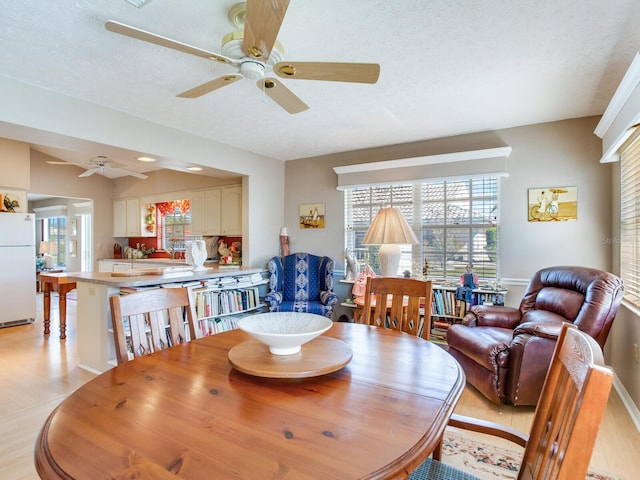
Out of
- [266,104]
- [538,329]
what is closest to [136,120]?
[266,104]

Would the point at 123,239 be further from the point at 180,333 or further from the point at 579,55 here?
the point at 579,55

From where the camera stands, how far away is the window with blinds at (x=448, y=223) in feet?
12.6

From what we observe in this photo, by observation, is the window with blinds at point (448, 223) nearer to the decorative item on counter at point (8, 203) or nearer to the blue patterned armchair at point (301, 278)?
the blue patterned armchair at point (301, 278)

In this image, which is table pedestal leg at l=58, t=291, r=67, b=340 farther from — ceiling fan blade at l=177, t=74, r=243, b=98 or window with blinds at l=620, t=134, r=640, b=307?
window with blinds at l=620, t=134, r=640, b=307

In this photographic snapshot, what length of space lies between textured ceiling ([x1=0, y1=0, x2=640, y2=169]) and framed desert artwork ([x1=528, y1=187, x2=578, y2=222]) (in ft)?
2.40

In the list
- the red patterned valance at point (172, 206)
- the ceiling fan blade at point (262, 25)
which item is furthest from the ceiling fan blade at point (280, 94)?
the red patterned valance at point (172, 206)

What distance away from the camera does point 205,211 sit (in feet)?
18.4

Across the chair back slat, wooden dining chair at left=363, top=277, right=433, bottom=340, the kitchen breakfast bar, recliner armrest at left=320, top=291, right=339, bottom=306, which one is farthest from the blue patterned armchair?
the chair back slat

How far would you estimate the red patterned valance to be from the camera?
6.40 meters

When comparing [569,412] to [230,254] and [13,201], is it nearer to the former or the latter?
[230,254]

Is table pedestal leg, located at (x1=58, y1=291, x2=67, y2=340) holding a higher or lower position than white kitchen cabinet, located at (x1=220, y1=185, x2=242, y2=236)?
lower

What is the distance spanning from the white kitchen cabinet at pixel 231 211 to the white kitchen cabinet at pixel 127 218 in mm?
2290

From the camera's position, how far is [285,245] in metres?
5.03

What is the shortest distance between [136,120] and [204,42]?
1.63 meters
